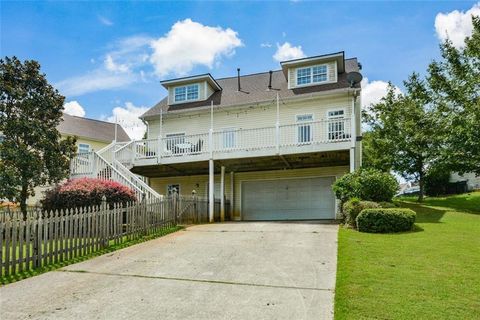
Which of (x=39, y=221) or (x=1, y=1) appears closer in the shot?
(x=39, y=221)

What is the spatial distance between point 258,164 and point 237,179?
94.8 inches

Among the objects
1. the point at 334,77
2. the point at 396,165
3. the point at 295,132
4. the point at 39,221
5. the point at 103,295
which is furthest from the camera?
the point at 396,165

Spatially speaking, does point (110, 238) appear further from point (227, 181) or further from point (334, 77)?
point (334, 77)

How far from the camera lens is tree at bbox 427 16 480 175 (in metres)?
17.0

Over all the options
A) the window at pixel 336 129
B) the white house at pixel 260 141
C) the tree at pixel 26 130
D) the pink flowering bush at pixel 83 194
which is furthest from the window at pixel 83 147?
the window at pixel 336 129

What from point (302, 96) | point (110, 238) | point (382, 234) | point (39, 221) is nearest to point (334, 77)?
point (302, 96)

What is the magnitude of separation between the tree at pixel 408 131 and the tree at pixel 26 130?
18346 mm

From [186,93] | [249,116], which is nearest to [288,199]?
[249,116]

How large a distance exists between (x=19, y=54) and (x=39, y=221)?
9.58 metres

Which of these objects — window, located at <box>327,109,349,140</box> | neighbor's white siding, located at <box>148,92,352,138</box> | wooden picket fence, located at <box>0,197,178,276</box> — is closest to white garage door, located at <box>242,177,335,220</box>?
neighbor's white siding, located at <box>148,92,352,138</box>

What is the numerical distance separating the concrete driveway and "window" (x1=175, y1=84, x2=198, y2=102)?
14.0 m

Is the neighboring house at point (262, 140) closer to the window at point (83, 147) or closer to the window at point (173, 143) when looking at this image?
the window at point (173, 143)

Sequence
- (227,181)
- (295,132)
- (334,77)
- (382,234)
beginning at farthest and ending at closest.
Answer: (227,181), (334,77), (295,132), (382,234)

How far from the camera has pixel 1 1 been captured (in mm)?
10680
